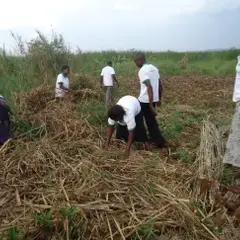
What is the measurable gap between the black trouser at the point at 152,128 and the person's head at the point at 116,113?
85 centimetres

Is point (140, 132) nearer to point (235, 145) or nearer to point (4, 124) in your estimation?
point (235, 145)

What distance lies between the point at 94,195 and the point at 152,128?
6.92ft

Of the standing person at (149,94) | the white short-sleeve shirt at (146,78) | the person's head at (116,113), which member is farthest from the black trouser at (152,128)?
the person's head at (116,113)

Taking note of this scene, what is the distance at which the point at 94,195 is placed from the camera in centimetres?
357

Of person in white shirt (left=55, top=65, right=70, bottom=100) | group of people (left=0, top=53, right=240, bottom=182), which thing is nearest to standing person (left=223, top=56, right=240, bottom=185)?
group of people (left=0, top=53, right=240, bottom=182)

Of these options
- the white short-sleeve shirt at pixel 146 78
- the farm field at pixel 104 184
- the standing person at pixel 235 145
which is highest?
the white short-sleeve shirt at pixel 146 78

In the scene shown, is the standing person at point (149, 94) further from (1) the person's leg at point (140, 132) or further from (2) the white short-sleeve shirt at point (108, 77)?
(2) the white short-sleeve shirt at point (108, 77)

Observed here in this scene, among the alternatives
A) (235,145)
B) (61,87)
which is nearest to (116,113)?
(235,145)

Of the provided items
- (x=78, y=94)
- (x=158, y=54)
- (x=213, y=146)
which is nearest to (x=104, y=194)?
(x=213, y=146)

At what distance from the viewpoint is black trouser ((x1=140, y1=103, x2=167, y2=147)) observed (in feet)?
17.7

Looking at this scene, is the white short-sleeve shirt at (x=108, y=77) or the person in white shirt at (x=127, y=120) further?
the white short-sleeve shirt at (x=108, y=77)

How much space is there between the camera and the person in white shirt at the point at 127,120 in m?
4.60

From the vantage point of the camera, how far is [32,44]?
1105 cm

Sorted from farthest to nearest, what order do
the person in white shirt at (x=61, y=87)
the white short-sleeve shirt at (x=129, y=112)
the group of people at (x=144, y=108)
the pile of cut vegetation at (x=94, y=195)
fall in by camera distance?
1. the person in white shirt at (x=61, y=87)
2. the group of people at (x=144, y=108)
3. the white short-sleeve shirt at (x=129, y=112)
4. the pile of cut vegetation at (x=94, y=195)
